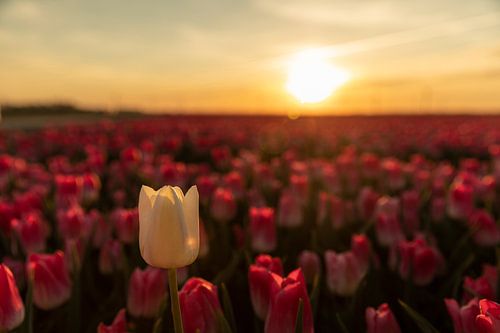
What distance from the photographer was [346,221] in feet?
9.81

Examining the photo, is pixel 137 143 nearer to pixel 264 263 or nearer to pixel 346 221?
pixel 346 221

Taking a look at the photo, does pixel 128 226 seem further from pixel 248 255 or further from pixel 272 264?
pixel 272 264

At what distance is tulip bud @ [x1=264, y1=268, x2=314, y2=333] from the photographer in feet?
3.96

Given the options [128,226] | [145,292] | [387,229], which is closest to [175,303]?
[145,292]

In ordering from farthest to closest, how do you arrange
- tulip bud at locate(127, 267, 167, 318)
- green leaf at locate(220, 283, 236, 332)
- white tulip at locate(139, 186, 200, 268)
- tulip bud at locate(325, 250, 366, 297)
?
tulip bud at locate(325, 250, 366, 297)
tulip bud at locate(127, 267, 167, 318)
green leaf at locate(220, 283, 236, 332)
white tulip at locate(139, 186, 200, 268)

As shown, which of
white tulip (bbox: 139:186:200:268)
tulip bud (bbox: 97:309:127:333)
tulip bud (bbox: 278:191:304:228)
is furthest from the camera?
tulip bud (bbox: 278:191:304:228)

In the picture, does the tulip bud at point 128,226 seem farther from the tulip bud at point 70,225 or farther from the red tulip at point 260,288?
the red tulip at point 260,288

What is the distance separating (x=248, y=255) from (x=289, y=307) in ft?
2.16

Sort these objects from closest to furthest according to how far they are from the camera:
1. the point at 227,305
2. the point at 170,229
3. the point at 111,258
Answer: the point at 170,229 < the point at 227,305 < the point at 111,258

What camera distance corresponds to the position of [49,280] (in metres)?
1.69

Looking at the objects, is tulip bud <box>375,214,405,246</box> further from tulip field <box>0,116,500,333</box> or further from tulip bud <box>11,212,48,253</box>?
tulip bud <box>11,212,48,253</box>

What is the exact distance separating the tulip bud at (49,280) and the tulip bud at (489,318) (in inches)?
49.9

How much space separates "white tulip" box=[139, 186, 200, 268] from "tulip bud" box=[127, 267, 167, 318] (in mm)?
611

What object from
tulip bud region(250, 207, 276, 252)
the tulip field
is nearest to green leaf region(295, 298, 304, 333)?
the tulip field
